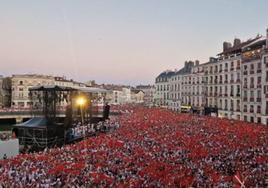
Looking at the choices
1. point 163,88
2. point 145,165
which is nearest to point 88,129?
point 145,165

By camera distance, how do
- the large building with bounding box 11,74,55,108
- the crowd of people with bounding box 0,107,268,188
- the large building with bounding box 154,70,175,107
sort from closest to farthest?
the crowd of people with bounding box 0,107,268,188 → the large building with bounding box 11,74,55,108 → the large building with bounding box 154,70,175,107

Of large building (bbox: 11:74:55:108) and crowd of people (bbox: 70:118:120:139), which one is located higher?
large building (bbox: 11:74:55:108)

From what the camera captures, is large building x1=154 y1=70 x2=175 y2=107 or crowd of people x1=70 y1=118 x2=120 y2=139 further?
large building x1=154 y1=70 x2=175 y2=107

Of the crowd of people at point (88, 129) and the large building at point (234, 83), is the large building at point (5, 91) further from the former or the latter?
the crowd of people at point (88, 129)

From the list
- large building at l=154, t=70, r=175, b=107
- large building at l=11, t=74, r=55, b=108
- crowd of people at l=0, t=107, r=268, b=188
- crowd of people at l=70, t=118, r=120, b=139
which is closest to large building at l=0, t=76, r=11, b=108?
large building at l=11, t=74, r=55, b=108

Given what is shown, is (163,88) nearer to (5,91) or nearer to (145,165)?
(5,91)

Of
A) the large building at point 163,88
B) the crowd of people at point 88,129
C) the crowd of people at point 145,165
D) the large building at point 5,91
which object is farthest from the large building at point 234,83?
the large building at point 5,91

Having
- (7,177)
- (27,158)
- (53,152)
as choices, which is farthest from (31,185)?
(53,152)

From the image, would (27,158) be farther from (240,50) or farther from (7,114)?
(240,50)

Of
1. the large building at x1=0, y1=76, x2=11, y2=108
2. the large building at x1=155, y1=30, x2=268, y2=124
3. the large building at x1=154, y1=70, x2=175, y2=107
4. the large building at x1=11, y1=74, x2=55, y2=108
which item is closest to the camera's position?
the large building at x1=155, y1=30, x2=268, y2=124

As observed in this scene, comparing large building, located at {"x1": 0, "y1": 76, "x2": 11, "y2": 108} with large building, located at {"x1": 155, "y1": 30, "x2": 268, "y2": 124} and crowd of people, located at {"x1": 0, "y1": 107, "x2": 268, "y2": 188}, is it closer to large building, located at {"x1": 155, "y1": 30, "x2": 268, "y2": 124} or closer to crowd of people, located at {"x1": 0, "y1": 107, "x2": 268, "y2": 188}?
large building, located at {"x1": 155, "y1": 30, "x2": 268, "y2": 124}
